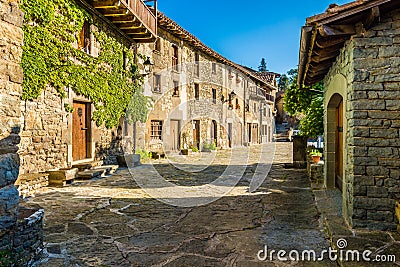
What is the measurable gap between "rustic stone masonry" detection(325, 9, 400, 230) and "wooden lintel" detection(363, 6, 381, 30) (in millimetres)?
105

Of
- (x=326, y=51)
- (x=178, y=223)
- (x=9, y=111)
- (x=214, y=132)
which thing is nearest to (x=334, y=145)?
(x=326, y=51)

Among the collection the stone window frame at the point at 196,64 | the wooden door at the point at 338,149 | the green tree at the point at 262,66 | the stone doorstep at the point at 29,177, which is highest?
the green tree at the point at 262,66

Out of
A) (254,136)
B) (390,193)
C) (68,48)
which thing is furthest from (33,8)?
(254,136)

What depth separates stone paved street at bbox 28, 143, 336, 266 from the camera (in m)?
3.26

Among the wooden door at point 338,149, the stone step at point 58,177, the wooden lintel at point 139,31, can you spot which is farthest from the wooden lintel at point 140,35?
the wooden door at point 338,149

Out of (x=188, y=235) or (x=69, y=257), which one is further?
(x=188, y=235)

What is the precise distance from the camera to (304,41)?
4.27 m

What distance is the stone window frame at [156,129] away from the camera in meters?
15.2

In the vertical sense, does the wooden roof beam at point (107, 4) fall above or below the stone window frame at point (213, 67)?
below

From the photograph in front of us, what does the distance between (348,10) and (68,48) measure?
693 centimetres

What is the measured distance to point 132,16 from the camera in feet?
33.6

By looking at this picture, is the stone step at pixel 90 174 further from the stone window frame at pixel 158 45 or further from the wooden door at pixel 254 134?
the wooden door at pixel 254 134

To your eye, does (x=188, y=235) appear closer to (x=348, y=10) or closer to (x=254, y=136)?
(x=348, y=10)

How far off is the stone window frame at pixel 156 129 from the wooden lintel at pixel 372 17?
12222mm
